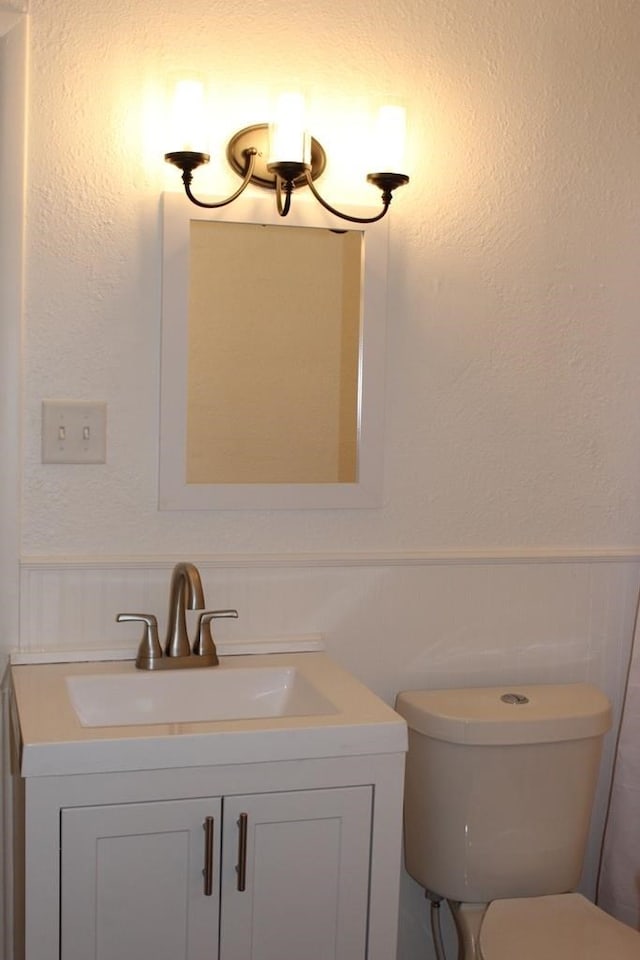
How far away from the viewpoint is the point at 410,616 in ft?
6.67

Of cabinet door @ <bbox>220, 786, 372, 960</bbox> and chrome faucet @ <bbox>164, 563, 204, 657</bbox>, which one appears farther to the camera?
chrome faucet @ <bbox>164, 563, 204, 657</bbox>

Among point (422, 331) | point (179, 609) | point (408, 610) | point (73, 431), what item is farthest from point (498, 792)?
point (73, 431)

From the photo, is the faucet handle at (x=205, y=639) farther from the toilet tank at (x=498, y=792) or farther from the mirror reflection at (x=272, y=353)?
the toilet tank at (x=498, y=792)

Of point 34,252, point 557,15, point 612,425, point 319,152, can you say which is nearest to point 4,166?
point 34,252

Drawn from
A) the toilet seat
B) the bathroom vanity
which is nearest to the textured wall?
the bathroom vanity

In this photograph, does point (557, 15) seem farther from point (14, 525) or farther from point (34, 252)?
point (14, 525)

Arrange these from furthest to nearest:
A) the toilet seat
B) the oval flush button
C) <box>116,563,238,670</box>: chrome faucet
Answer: the oval flush button → <box>116,563,238,670</box>: chrome faucet → the toilet seat

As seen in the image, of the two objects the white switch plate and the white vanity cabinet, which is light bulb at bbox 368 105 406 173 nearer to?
the white switch plate

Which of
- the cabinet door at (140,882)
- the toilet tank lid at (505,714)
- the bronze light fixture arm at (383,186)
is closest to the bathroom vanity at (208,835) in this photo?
the cabinet door at (140,882)

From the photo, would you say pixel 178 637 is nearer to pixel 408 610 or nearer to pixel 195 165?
pixel 408 610

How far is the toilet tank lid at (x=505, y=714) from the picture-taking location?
183 cm

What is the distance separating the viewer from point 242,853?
4.98ft

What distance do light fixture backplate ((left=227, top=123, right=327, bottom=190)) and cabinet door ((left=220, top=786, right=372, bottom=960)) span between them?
1.04 m

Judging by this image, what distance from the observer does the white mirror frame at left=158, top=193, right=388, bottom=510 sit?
184 cm
